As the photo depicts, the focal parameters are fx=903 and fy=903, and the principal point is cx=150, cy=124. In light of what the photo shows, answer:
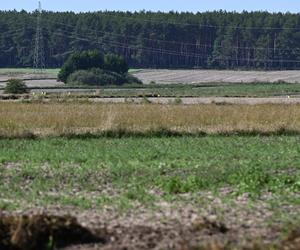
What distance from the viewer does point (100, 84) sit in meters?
106

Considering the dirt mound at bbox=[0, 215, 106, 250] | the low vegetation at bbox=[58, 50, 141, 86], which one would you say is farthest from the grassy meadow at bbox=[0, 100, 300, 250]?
the low vegetation at bbox=[58, 50, 141, 86]

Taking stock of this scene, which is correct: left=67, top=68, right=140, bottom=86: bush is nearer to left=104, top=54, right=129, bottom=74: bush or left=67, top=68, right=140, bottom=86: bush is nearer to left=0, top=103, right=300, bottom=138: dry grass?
left=104, top=54, right=129, bottom=74: bush

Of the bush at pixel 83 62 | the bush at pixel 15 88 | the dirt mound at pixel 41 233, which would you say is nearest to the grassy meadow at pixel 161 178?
the dirt mound at pixel 41 233

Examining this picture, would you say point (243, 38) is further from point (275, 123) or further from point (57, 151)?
point (57, 151)

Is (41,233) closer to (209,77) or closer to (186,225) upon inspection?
(186,225)

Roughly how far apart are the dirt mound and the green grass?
242 centimetres

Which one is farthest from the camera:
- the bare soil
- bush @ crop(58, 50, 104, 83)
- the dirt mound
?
bush @ crop(58, 50, 104, 83)

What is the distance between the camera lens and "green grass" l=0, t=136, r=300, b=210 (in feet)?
52.7

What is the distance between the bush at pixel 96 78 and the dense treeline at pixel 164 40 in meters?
43.3

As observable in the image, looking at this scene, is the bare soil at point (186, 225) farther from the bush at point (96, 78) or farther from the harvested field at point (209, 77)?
the harvested field at point (209, 77)

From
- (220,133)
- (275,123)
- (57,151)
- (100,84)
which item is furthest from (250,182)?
(100,84)

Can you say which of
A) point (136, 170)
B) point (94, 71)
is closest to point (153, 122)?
point (136, 170)

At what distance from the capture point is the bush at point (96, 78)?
106m

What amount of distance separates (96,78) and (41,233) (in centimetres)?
9545
